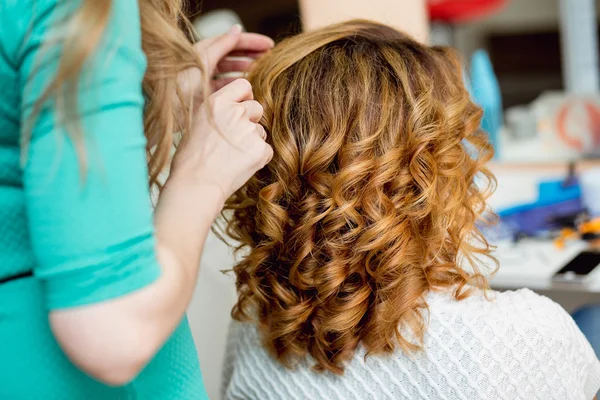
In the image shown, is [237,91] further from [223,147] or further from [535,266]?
[535,266]

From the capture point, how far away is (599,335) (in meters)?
1.19

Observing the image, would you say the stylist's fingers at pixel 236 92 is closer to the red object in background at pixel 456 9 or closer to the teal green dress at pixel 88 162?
the teal green dress at pixel 88 162

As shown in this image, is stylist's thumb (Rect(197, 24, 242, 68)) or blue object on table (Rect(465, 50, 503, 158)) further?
blue object on table (Rect(465, 50, 503, 158))

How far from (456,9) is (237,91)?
2.20 m

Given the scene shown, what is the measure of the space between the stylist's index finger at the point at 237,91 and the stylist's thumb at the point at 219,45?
260 millimetres

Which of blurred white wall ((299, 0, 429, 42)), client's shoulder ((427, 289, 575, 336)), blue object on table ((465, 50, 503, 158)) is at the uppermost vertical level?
blurred white wall ((299, 0, 429, 42))

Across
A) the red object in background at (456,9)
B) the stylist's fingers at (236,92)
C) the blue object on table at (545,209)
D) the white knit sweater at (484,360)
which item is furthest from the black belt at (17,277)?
the red object in background at (456,9)

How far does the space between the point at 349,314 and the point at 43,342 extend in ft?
1.32

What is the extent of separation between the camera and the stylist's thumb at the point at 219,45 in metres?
0.94

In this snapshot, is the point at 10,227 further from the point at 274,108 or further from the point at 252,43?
the point at 252,43

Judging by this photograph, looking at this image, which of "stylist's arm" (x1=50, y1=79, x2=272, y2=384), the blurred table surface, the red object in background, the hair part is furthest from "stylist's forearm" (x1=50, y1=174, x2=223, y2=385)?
the red object in background

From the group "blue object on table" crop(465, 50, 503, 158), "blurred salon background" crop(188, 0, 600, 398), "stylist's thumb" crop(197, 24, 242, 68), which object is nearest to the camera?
"stylist's thumb" crop(197, 24, 242, 68)

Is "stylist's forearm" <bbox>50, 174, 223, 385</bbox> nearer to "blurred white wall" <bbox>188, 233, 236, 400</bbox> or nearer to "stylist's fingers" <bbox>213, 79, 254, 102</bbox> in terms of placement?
"stylist's fingers" <bbox>213, 79, 254, 102</bbox>

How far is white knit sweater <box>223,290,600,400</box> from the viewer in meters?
0.83
